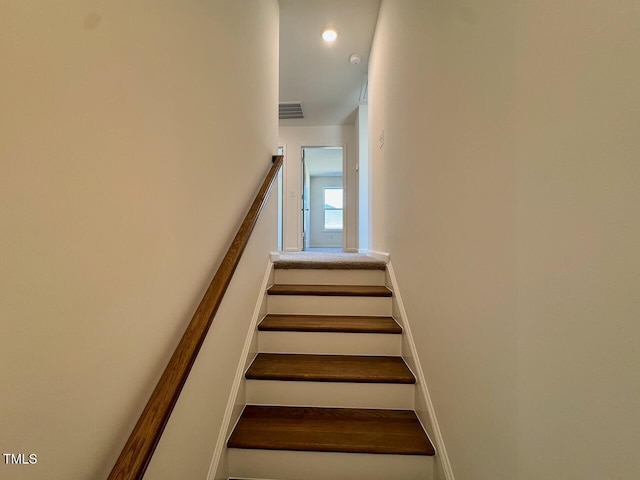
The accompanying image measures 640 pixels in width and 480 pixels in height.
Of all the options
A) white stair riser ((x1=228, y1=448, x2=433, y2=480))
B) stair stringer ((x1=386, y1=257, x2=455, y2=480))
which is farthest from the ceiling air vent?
white stair riser ((x1=228, y1=448, x2=433, y2=480))

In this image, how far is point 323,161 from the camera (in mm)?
8125

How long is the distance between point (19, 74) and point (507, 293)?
1066 millimetres

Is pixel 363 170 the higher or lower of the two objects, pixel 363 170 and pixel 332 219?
the higher

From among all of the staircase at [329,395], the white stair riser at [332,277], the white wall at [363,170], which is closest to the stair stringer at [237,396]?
the staircase at [329,395]

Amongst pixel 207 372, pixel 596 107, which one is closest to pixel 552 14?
pixel 596 107

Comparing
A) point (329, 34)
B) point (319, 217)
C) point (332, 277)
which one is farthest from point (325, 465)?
point (319, 217)

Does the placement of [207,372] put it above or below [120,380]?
below

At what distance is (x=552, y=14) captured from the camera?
0.59m

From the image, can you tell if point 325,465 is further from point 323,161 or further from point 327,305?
point 323,161

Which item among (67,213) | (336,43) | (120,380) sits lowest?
(120,380)

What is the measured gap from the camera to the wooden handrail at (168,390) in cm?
62

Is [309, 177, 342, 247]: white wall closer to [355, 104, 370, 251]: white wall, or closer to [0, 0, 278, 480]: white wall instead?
[355, 104, 370, 251]: white wall

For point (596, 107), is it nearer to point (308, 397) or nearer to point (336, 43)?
point (308, 397)

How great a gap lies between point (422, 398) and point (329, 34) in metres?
3.33
